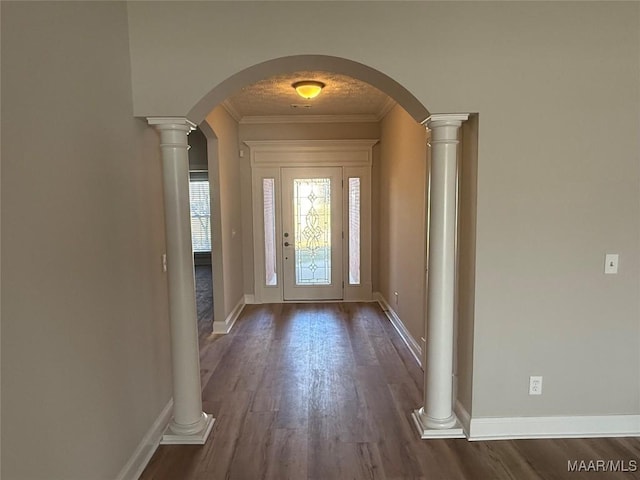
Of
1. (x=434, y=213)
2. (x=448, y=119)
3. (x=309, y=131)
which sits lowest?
(x=434, y=213)

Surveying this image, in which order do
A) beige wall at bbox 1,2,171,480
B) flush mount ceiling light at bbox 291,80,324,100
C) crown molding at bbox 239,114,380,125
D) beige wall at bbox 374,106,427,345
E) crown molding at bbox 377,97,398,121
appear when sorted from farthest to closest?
crown molding at bbox 239,114,380,125, crown molding at bbox 377,97,398,121, flush mount ceiling light at bbox 291,80,324,100, beige wall at bbox 374,106,427,345, beige wall at bbox 1,2,171,480

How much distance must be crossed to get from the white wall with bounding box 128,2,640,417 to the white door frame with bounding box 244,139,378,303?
10.6ft

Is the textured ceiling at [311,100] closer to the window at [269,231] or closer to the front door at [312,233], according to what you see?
the front door at [312,233]

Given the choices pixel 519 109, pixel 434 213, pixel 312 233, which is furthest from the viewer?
pixel 312 233

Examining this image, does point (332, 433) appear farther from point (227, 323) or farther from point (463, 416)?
point (227, 323)

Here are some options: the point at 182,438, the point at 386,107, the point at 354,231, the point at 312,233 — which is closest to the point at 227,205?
the point at 312,233

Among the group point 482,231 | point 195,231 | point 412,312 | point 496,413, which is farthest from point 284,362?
point 195,231

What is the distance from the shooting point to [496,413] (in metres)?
2.45

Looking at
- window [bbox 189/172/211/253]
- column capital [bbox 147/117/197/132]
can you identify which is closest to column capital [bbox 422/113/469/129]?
column capital [bbox 147/117/197/132]

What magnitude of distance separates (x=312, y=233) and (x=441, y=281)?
341 cm

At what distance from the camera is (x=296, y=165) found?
18.1ft

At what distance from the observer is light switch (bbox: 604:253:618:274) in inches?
92.8

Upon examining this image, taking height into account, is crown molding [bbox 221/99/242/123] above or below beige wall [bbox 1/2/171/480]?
above

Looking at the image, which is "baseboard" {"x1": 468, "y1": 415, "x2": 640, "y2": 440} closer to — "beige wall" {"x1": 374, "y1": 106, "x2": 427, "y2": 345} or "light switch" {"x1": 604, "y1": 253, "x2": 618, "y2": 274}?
"light switch" {"x1": 604, "y1": 253, "x2": 618, "y2": 274}
